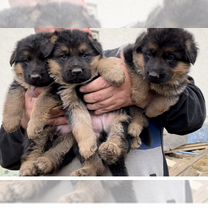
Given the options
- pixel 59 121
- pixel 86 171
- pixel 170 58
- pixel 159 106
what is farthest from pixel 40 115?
pixel 170 58

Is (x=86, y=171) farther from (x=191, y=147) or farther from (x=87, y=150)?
(x=191, y=147)

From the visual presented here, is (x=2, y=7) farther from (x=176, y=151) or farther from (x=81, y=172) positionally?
(x=176, y=151)

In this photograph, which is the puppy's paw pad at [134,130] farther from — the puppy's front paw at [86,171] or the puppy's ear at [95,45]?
the puppy's ear at [95,45]

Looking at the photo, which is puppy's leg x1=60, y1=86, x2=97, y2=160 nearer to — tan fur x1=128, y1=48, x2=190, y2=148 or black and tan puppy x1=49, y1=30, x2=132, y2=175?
black and tan puppy x1=49, y1=30, x2=132, y2=175

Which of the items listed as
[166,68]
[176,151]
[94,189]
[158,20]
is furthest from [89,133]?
[176,151]

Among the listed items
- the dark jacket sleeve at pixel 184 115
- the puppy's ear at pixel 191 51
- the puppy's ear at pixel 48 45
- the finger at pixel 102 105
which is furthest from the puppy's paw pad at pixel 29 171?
the puppy's ear at pixel 191 51

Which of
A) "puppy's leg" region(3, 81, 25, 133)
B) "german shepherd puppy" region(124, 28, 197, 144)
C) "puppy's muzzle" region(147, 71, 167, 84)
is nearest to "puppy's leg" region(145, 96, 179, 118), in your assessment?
"german shepherd puppy" region(124, 28, 197, 144)
